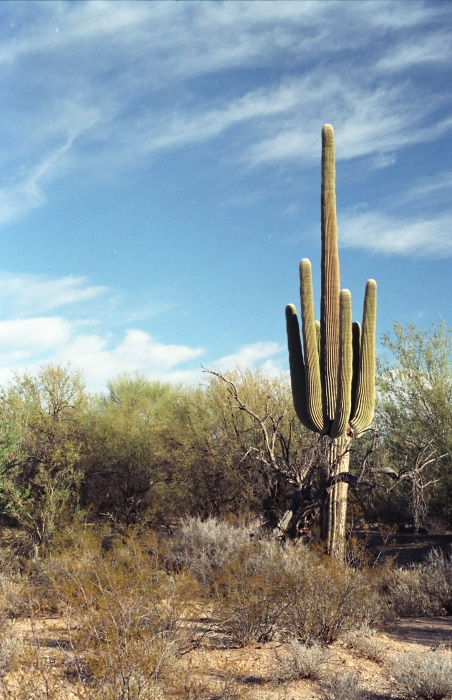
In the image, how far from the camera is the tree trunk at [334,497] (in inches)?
526

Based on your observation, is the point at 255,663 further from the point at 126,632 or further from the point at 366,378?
the point at 366,378

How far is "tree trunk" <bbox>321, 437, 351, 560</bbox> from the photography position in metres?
13.4

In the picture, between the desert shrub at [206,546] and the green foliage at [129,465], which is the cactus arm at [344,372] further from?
the green foliage at [129,465]

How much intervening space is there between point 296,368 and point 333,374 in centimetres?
107

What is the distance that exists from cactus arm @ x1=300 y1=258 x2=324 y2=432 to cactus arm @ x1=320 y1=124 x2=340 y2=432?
14 centimetres

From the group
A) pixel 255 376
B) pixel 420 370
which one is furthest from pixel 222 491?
pixel 420 370

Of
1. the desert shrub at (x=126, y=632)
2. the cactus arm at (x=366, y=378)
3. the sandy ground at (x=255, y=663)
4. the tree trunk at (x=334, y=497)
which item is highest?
the cactus arm at (x=366, y=378)

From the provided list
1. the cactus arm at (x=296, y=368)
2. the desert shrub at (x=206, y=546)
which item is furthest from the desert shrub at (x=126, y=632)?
the cactus arm at (x=296, y=368)

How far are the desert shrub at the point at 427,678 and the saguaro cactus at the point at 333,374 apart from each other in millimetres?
5588

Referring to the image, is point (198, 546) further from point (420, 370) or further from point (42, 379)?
point (42, 379)

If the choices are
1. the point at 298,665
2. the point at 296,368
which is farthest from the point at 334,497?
the point at 298,665

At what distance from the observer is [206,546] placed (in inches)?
515

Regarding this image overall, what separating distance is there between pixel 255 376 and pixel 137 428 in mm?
5253

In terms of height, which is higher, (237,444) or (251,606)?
(237,444)
